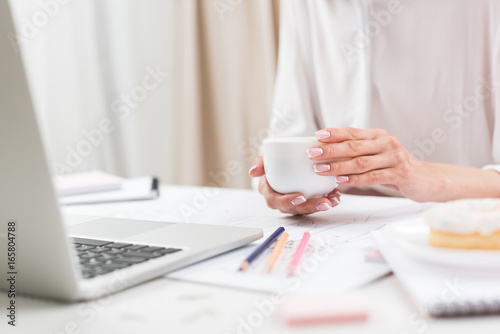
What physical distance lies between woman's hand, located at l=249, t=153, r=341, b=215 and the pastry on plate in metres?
0.30

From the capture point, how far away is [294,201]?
2.57 feet

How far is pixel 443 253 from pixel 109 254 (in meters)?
0.33

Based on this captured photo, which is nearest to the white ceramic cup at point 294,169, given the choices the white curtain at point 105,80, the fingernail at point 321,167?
the fingernail at point 321,167

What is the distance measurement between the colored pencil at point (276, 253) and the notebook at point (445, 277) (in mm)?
110

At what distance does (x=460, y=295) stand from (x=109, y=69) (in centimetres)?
→ 189

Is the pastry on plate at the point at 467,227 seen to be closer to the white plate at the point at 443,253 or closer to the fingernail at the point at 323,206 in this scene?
the white plate at the point at 443,253

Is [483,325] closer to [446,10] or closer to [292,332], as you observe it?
[292,332]

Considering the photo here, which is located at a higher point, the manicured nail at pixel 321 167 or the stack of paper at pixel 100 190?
the manicured nail at pixel 321 167

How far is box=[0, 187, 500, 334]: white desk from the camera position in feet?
1.23

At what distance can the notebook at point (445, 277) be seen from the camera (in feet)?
1.24

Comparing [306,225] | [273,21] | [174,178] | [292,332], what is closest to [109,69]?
[174,178]

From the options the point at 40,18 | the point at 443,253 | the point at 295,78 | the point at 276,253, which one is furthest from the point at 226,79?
the point at 443,253

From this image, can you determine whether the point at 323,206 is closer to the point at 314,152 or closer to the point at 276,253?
the point at 314,152

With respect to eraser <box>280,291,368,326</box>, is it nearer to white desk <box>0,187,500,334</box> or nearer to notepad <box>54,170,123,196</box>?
white desk <box>0,187,500,334</box>
